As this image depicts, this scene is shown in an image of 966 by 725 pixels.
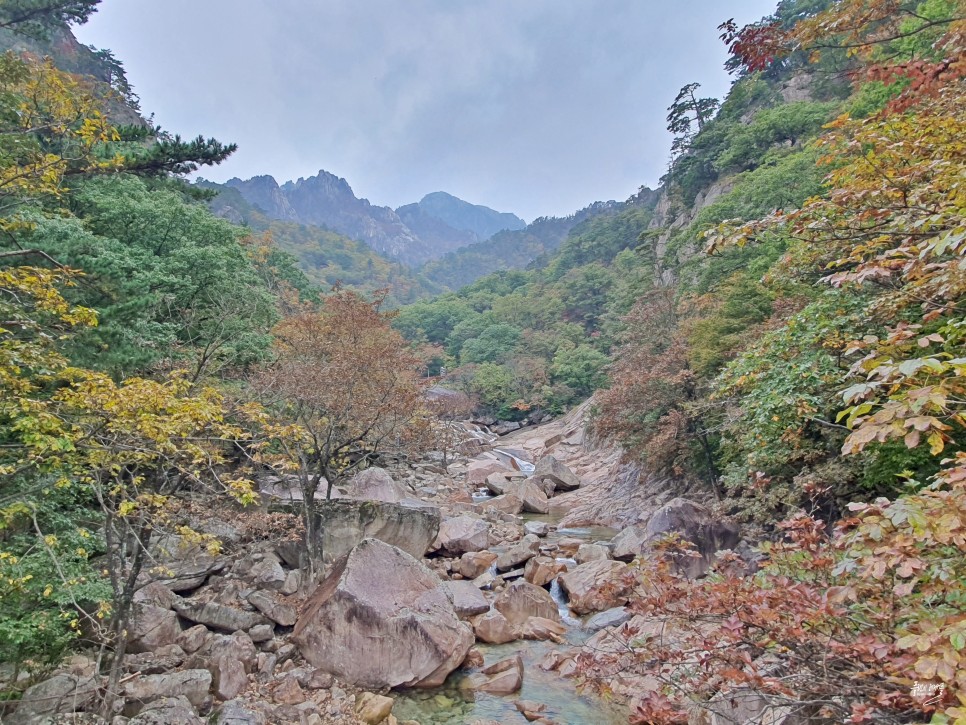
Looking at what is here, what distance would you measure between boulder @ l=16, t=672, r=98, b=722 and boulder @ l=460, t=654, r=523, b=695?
462 cm

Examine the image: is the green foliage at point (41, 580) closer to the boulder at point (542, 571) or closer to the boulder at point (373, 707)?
the boulder at point (373, 707)

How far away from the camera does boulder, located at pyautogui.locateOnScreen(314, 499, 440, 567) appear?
11.1 metres

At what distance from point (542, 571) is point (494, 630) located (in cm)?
302

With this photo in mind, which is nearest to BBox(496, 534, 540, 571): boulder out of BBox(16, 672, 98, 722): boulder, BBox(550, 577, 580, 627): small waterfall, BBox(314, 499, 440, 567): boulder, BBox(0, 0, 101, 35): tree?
BBox(550, 577, 580, 627): small waterfall

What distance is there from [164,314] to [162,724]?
8.65m

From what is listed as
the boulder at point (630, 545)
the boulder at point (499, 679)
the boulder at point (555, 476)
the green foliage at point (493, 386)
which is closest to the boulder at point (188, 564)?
the boulder at point (499, 679)

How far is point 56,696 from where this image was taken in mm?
5789

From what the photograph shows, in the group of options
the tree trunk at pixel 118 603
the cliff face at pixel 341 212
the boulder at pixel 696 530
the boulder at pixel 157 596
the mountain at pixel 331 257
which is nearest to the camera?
the tree trunk at pixel 118 603

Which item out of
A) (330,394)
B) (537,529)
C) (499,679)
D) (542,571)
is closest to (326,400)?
(330,394)

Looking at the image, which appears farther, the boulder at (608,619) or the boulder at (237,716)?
the boulder at (608,619)

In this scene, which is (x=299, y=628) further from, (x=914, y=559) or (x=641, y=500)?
(x=641, y=500)

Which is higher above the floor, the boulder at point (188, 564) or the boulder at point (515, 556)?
the boulder at point (188, 564)

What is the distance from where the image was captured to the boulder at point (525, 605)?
377 inches

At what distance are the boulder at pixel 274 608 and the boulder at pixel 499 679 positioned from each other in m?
3.20
